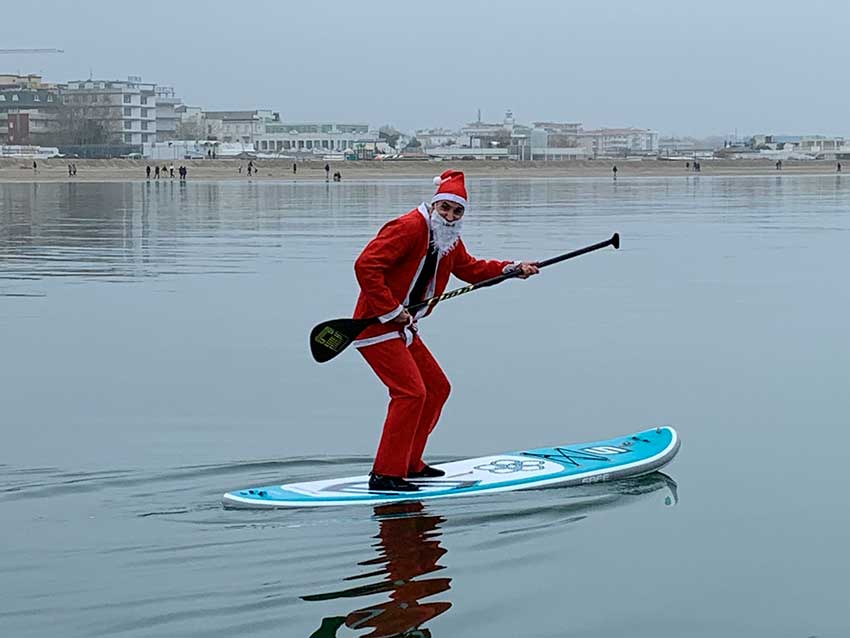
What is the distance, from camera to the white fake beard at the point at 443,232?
845 cm

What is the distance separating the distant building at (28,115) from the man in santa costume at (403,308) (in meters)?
164

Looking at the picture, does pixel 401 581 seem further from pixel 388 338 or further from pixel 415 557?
pixel 388 338

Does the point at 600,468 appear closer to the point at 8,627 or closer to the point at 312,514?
the point at 312,514

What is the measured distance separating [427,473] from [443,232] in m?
1.54

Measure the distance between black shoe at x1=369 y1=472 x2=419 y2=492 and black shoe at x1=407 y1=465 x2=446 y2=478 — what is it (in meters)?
0.19

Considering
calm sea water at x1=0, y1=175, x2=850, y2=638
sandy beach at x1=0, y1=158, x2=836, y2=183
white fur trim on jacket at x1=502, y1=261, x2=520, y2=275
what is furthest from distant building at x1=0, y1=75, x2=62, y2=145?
white fur trim on jacket at x1=502, y1=261, x2=520, y2=275

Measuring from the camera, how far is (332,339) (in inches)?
345

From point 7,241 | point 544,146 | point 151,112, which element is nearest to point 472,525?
point 7,241

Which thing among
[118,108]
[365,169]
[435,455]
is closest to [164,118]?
Result: [118,108]

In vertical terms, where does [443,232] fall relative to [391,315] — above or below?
above

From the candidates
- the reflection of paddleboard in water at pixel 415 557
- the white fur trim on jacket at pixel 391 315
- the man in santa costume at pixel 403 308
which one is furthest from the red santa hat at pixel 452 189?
the reflection of paddleboard in water at pixel 415 557

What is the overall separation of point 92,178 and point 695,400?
89208 mm

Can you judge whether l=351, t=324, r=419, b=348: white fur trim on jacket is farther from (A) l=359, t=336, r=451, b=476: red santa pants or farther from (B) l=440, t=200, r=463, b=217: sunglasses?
(B) l=440, t=200, r=463, b=217: sunglasses

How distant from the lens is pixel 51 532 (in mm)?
7875
